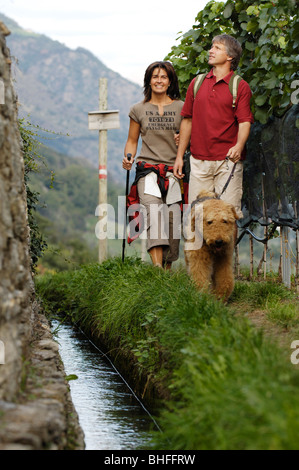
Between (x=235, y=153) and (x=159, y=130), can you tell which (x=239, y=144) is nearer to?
(x=235, y=153)

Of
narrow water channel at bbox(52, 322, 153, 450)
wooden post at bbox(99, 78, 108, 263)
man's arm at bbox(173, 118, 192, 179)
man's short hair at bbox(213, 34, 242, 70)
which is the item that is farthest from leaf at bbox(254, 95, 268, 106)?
wooden post at bbox(99, 78, 108, 263)

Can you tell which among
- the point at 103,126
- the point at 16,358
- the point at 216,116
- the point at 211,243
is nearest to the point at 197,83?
the point at 216,116

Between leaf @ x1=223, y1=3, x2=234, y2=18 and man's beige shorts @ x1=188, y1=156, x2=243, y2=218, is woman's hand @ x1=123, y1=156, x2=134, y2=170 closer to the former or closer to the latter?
man's beige shorts @ x1=188, y1=156, x2=243, y2=218

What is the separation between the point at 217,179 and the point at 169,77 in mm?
1393

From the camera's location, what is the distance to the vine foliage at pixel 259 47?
7438 millimetres

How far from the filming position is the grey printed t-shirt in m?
8.07

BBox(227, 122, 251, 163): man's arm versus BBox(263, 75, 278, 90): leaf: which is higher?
BBox(263, 75, 278, 90): leaf

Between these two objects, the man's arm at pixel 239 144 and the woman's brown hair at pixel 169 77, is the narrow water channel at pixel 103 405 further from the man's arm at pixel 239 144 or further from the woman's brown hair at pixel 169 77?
the woman's brown hair at pixel 169 77

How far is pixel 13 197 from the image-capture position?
3756 millimetres

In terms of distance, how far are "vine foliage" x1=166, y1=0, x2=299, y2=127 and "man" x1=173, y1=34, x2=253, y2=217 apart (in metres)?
0.49

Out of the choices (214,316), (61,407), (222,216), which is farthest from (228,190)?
(61,407)
